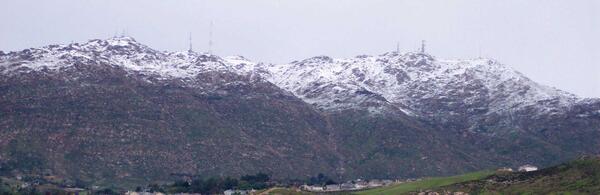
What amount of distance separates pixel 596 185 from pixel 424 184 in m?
38.7

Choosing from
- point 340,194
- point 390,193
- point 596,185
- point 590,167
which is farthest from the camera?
point 340,194

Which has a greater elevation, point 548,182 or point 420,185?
point 420,185

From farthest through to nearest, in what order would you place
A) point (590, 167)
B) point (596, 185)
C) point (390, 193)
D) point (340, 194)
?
point (340, 194) → point (390, 193) → point (590, 167) → point (596, 185)

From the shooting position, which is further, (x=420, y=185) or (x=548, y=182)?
(x=420, y=185)

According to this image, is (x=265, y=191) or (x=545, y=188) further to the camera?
(x=265, y=191)

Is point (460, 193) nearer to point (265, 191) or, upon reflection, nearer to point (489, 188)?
point (489, 188)

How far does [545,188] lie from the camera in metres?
166

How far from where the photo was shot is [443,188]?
17850 centimetres

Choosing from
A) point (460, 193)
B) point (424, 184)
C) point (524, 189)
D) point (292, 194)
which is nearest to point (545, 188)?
point (524, 189)

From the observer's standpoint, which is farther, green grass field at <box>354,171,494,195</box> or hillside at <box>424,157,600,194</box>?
green grass field at <box>354,171,494,195</box>

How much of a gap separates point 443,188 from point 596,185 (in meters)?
27.8

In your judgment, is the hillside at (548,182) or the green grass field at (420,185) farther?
the green grass field at (420,185)

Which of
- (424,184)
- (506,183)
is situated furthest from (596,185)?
(424,184)

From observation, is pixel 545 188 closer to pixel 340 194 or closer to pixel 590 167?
pixel 590 167
